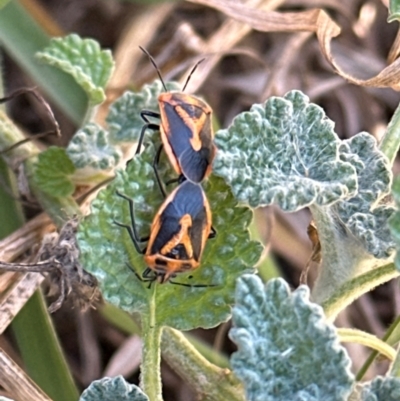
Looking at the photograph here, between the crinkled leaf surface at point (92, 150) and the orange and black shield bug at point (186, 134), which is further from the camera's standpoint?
the crinkled leaf surface at point (92, 150)

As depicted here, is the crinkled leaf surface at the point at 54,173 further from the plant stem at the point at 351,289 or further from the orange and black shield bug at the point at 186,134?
the plant stem at the point at 351,289

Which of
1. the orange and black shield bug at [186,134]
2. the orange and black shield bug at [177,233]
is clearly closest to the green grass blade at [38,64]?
the orange and black shield bug at [186,134]

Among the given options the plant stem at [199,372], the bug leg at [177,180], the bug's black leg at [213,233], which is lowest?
the plant stem at [199,372]

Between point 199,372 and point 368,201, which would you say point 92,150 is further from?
point 368,201

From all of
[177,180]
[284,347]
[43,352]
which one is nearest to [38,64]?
[43,352]

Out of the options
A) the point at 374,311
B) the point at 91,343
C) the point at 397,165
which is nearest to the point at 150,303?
the point at 91,343

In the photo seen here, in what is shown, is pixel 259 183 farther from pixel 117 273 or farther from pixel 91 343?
pixel 91 343
